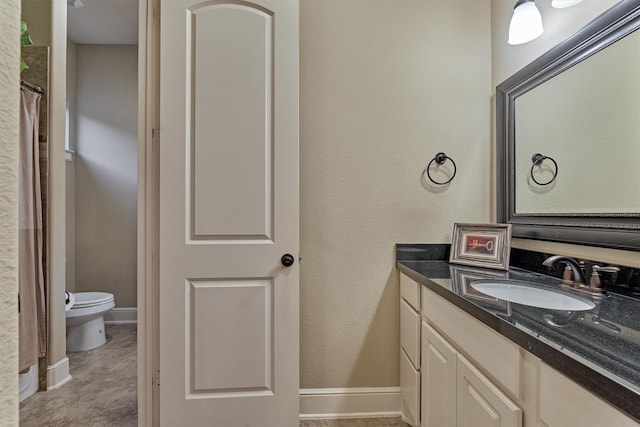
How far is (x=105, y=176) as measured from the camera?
11.2 ft

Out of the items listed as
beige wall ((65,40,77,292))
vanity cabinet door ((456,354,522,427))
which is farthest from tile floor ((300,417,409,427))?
beige wall ((65,40,77,292))

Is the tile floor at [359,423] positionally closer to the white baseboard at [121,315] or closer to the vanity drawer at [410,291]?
the vanity drawer at [410,291]

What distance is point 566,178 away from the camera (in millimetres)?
1372

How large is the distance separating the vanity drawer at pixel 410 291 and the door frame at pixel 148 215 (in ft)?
4.21

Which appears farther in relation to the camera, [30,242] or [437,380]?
[30,242]

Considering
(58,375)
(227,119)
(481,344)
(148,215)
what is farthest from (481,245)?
(58,375)

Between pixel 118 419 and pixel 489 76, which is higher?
pixel 489 76

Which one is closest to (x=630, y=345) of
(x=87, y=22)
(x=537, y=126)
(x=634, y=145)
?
(x=634, y=145)

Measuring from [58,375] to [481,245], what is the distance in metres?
2.74

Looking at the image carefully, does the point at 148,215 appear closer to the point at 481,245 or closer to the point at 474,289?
the point at 474,289

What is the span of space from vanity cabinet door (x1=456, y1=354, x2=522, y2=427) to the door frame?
4.68ft

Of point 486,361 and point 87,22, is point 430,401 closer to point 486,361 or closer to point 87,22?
point 486,361

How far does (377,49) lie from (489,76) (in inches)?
26.3

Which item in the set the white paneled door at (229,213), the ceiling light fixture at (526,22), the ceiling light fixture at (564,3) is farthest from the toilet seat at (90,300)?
the ceiling light fixture at (564,3)
